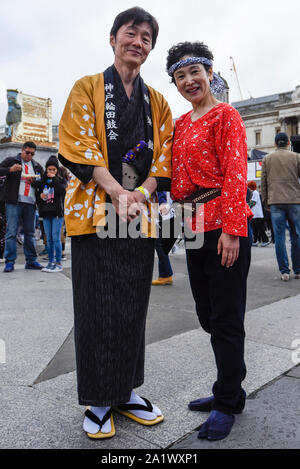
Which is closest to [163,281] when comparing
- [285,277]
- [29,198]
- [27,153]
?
[285,277]

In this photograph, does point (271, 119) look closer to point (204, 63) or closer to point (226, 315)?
point (204, 63)

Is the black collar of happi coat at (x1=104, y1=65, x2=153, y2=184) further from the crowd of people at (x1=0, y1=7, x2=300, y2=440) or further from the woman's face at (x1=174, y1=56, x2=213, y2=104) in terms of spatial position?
the woman's face at (x1=174, y1=56, x2=213, y2=104)

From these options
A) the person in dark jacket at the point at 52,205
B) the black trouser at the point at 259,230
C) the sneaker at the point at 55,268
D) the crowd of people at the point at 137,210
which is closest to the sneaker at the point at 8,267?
the person in dark jacket at the point at 52,205

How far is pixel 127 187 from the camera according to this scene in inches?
79.1

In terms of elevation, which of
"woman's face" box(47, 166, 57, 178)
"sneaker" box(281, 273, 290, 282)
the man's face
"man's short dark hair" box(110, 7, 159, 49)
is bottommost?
"sneaker" box(281, 273, 290, 282)

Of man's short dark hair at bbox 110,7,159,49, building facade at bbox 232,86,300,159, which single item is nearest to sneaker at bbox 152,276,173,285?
man's short dark hair at bbox 110,7,159,49

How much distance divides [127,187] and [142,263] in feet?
1.18

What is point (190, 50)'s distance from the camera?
206 cm

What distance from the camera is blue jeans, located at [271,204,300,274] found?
588 centimetres

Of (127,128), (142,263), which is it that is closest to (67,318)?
(142,263)

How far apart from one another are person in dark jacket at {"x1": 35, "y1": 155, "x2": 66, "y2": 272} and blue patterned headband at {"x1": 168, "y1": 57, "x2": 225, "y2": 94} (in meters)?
4.63

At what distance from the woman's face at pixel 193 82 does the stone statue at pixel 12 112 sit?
44.3 feet
